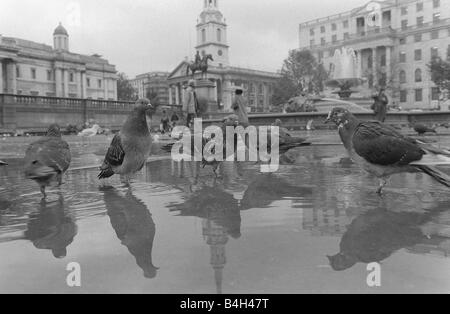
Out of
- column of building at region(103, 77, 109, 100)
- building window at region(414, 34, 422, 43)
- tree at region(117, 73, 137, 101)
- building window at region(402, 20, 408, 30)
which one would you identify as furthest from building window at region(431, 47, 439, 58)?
tree at region(117, 73, 137, 101)

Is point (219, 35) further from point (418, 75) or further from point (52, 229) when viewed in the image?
point (52, 229)

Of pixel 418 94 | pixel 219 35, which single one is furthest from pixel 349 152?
pixel 219 35

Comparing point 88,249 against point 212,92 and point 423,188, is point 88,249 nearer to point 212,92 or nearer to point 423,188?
point 423,188

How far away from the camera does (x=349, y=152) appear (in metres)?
4.90

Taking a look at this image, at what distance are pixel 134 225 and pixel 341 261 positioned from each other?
1.77 meters

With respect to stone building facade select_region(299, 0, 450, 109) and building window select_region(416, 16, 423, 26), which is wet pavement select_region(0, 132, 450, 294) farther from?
→ building window select_region(416, 16, 423, 26)

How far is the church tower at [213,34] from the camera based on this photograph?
112938 mm

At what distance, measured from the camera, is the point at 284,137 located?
7652 millimetres

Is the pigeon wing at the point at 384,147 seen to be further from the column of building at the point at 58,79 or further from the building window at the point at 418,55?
the building window at the point at 418,55

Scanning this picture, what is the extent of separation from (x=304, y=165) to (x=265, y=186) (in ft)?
8.78

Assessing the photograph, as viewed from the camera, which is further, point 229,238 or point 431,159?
point 431,159
